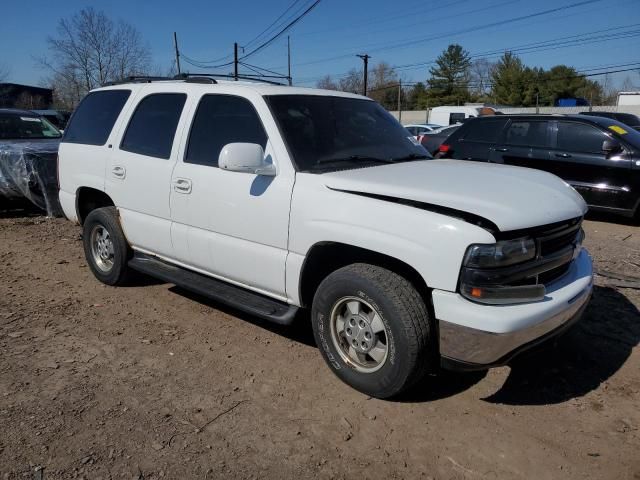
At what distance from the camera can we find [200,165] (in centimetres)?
404

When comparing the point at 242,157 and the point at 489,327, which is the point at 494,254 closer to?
the point at 489,327

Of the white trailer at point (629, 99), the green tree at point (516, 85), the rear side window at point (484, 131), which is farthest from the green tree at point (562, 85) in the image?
the rear side window at point (484, 131)

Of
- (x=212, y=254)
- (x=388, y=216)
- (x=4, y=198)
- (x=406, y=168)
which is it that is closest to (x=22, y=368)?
(x=212, y=254)

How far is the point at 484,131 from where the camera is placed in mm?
9125

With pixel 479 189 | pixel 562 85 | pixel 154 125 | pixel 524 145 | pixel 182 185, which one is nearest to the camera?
pixel 479 189

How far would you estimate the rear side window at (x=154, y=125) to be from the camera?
438cm

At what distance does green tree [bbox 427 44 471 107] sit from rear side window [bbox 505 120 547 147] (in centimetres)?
6661

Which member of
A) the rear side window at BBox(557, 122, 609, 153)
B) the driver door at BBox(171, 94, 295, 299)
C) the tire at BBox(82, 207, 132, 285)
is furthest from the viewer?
the rear side window at BBox(557, 122, 609, 153)

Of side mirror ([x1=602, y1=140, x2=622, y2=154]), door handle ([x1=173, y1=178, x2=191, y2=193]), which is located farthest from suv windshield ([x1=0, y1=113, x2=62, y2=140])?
side mirror ([x1=602, y1=140, x2=622, y2=154])

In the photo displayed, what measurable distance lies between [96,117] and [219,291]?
2.54 metres

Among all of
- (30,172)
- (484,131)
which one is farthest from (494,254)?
(30,172)

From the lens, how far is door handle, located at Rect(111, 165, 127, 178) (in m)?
4.72

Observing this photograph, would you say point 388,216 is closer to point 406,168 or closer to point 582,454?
point 406,168

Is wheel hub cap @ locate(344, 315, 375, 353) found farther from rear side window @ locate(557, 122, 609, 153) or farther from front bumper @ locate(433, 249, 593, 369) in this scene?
rear side window @ locate(557, 122, 609, 153)
